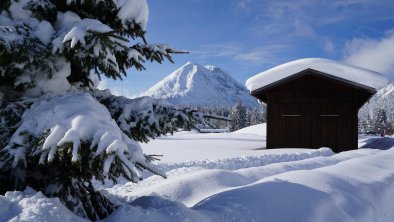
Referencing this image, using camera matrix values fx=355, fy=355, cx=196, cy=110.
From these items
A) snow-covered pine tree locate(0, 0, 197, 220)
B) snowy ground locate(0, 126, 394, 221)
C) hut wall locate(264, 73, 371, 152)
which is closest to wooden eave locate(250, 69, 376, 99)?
hut wall locate(264, 73, 371, 152)

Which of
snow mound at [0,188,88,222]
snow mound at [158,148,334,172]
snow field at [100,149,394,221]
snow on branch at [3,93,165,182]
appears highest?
snow on branch at [3,93,165,182]

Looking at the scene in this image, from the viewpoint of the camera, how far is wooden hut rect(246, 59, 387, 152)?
1897cm

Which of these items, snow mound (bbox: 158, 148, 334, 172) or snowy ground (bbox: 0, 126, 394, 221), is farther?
snow mound (bbox: 158, 148, 334, 172)

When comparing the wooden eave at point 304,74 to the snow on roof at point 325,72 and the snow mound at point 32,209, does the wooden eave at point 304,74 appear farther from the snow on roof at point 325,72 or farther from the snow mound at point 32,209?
the snow mound at point 32,209

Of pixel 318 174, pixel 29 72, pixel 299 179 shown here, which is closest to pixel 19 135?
pixel 29 72

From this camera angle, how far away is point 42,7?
11.8 ft

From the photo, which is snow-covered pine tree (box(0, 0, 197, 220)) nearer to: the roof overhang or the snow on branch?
the snow on branch

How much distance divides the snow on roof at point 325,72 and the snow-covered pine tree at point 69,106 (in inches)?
604

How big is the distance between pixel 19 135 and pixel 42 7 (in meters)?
1.46

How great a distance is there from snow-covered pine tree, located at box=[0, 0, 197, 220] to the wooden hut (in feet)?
54.1

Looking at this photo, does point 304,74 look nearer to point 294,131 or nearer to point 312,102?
point 312,102

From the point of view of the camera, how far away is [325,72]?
61.9 ft

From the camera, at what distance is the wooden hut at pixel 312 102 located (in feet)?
62.2

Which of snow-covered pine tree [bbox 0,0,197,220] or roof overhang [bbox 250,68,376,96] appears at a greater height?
roof overhang [bbox 250,68,376,96]
